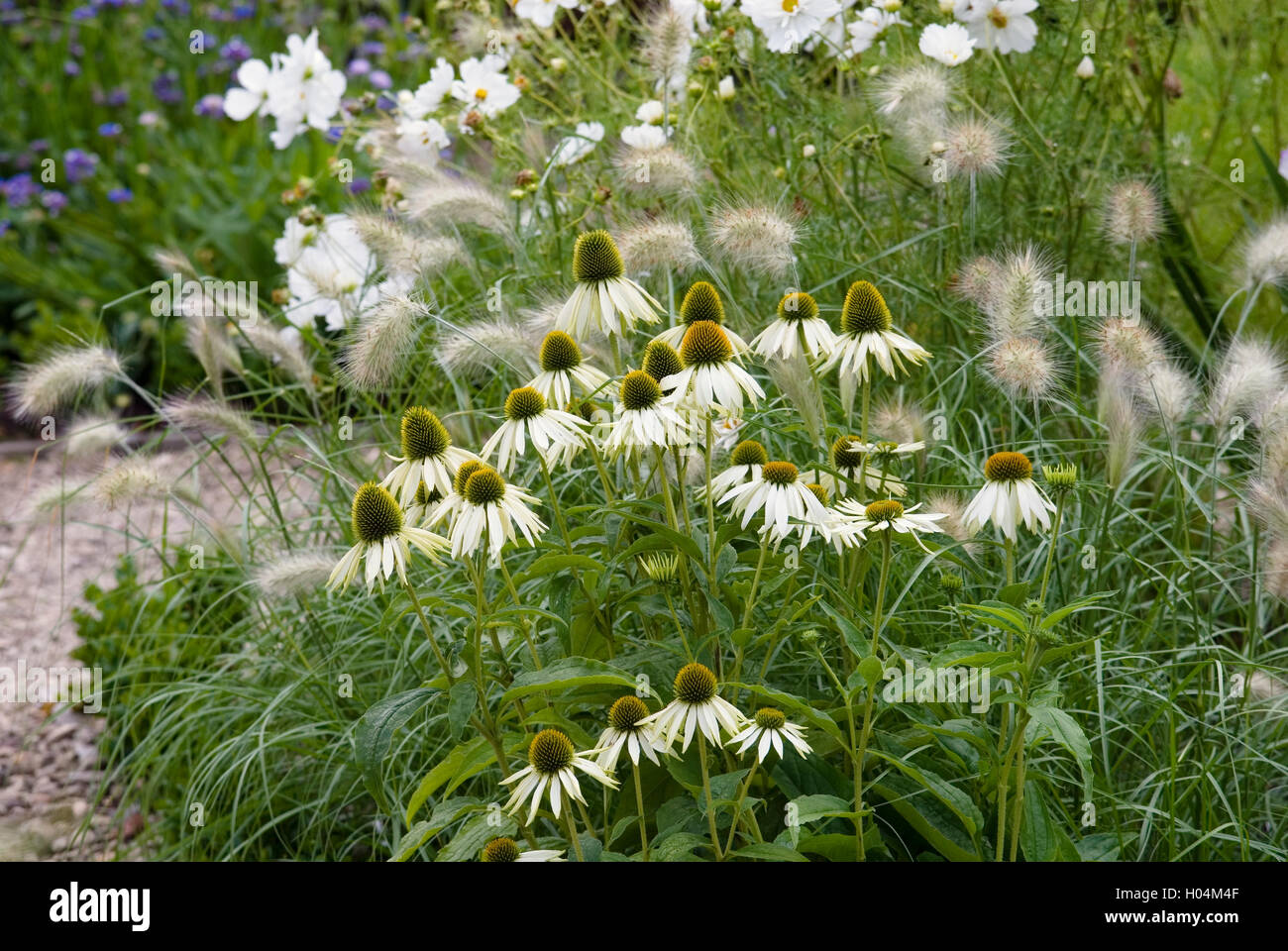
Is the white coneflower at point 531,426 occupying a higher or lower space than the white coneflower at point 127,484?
lower

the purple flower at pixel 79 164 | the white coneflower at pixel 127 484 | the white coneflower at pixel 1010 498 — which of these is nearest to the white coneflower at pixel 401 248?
the white coneflower at pixel 127 484

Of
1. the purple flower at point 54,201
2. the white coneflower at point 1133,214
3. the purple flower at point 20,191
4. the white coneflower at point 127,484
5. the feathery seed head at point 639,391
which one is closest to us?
the feathery seed head at point 639,391

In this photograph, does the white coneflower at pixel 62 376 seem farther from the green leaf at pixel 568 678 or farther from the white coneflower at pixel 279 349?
the green leaf at pixel 568 678

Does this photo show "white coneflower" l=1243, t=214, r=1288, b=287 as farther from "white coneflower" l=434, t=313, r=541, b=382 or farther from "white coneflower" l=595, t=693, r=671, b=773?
"white coneflower" l=595, t=693, r=671, b=773

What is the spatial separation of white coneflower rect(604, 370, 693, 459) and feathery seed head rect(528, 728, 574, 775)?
16.3 inches

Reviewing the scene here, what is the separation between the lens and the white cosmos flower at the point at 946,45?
3.04m

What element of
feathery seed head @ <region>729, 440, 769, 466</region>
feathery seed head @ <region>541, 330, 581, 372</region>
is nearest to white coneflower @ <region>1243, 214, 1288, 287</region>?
feathery seed head @ <region>729, 440, 769, 466</region>

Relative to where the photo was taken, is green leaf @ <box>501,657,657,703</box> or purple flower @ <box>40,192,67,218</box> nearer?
green leaf @ <box>501,657,657,703</box>

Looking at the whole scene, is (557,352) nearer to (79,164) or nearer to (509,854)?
(509,854)

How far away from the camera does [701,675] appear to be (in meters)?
1.69

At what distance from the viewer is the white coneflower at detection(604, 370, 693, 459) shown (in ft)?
5.78

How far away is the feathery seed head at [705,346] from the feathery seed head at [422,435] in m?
0.39

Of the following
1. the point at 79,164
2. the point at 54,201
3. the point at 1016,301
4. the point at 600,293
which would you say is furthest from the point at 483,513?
the point at 79,164
